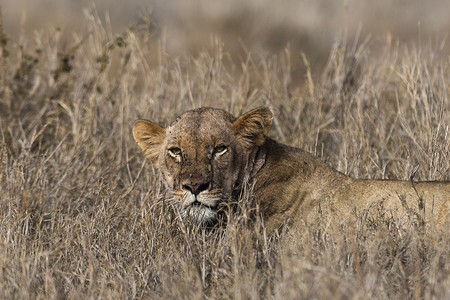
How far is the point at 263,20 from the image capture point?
47.5 feet

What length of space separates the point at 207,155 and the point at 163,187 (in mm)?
877

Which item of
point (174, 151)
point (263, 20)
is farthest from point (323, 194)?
point (263, 20)

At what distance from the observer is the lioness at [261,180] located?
3947 mm

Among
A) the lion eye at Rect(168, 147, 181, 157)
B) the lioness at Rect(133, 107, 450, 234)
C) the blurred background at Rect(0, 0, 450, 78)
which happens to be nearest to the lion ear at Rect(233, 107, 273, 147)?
the lioness at Rect(133, 107, 450, 234)

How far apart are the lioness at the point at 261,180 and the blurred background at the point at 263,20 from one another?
7.50m

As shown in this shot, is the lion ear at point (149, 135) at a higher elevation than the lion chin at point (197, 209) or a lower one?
higher

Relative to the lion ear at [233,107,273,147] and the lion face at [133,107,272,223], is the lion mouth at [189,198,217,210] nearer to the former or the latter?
the lion face at [133,107,272,223]

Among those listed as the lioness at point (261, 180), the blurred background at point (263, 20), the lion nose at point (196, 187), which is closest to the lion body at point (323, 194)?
the lioness at point (261, 180)

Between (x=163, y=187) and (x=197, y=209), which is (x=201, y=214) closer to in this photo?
(x=197, y=209)

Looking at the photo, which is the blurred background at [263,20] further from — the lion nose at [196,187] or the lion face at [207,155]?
the lion nose at [196,187]

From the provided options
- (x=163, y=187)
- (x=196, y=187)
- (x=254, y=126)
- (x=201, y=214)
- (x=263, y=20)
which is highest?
(x=254, y=126)

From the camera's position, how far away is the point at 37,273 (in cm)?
362

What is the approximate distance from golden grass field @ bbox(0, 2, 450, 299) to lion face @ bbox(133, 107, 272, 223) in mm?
167

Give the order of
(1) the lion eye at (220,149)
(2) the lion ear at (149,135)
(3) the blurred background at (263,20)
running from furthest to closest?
(3) the blurred background at (263,20), (2) the lion ear at (149,135), (1) the lion eye at (220,149)
